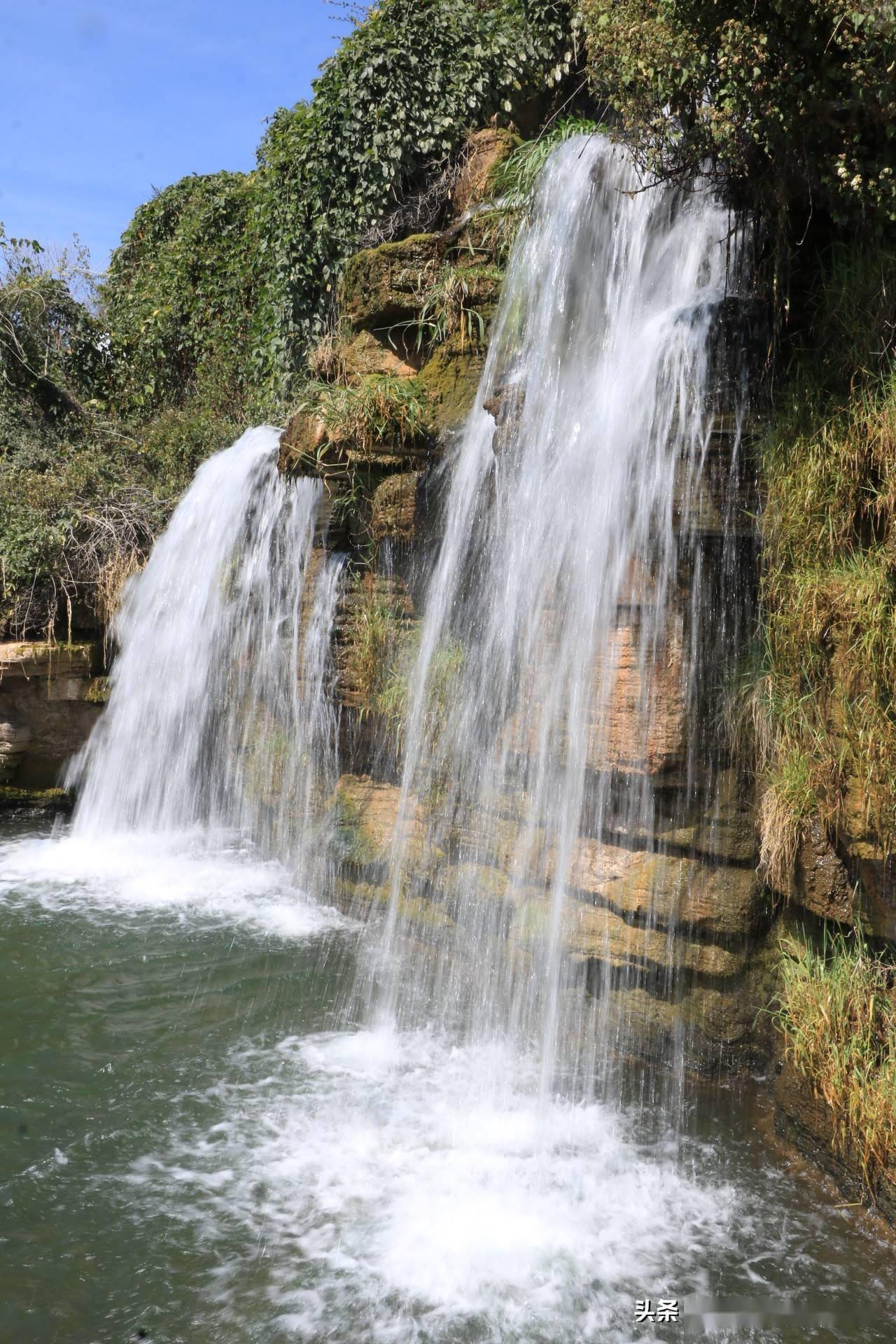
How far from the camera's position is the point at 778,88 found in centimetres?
455

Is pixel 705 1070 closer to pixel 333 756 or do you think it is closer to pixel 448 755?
pixel 448 755

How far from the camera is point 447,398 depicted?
7883 mm

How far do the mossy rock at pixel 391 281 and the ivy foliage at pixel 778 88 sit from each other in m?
2.91

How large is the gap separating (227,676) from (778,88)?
262 inches

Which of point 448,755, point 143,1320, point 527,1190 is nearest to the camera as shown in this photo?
point 143,1320

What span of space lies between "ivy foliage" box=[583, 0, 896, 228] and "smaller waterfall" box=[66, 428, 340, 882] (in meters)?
4.31

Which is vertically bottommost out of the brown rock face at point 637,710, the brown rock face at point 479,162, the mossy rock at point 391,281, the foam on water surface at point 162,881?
the foam on water surface at point 162,881

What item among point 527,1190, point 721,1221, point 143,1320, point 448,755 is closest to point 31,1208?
point 143,1320

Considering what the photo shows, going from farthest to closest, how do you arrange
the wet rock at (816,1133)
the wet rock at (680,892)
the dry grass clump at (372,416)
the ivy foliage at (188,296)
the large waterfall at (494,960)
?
the ivy foliage at (188,296) → the dry grass clump at (372,416) → the wet rock at (680,892) → the wet rock at (816,1133) → the large waterfall at (494,960)

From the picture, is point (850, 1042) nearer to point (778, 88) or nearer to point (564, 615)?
point (564, 615)

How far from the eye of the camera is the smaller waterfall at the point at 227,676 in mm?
8672

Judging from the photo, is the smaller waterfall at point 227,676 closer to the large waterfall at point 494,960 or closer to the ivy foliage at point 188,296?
the large waterfall at point 494,960

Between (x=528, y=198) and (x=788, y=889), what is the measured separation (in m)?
5.42

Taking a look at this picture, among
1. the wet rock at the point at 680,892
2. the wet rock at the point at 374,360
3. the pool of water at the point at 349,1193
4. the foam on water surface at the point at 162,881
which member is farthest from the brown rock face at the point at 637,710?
the wet rock at the point at 374,360
